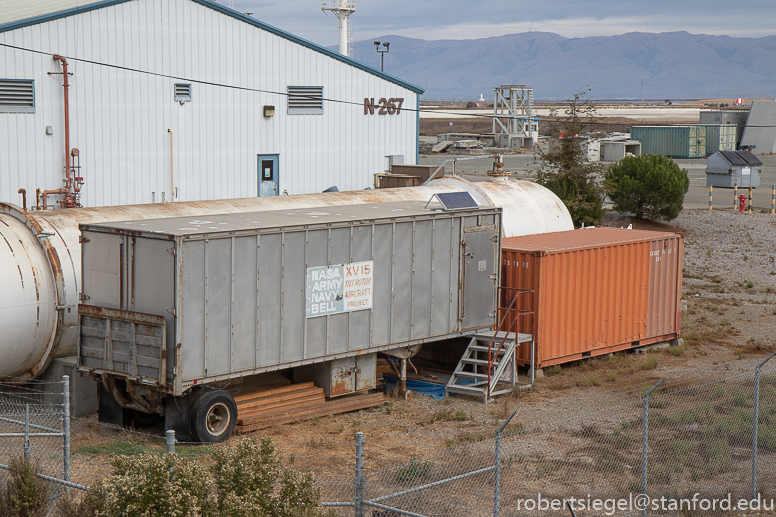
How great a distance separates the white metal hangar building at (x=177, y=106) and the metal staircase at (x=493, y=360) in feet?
33.5

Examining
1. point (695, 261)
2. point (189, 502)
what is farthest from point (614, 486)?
point (695, 261)

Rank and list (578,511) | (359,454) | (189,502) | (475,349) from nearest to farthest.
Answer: (189,502) → (359,454) → (578,511) → (475,349)

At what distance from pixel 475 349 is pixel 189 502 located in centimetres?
1038

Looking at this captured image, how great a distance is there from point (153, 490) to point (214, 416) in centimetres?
604

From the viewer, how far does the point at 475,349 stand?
17.5 m

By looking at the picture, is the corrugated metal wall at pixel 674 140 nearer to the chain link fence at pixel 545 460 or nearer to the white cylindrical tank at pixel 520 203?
the white cylindrical tank at pixel 520 203

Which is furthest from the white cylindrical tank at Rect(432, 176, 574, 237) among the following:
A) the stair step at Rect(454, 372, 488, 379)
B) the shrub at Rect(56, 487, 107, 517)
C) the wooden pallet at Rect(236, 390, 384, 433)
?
the shrub at Rect(56, 487, 107, 517)

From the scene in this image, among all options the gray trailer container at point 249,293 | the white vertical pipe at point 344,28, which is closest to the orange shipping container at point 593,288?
the gray trailer container at point 249,293

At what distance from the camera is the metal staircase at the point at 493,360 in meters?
16.9

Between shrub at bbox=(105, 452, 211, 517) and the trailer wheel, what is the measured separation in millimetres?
5446

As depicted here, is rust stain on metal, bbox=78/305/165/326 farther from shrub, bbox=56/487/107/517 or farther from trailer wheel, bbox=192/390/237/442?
shrub, bbox=56/487/107/517

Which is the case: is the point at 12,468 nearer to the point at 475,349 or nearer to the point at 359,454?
the point at 359,454

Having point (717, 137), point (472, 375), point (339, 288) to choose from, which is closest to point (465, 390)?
point (472, 375)

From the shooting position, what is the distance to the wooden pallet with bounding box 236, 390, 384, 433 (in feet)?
47.5
